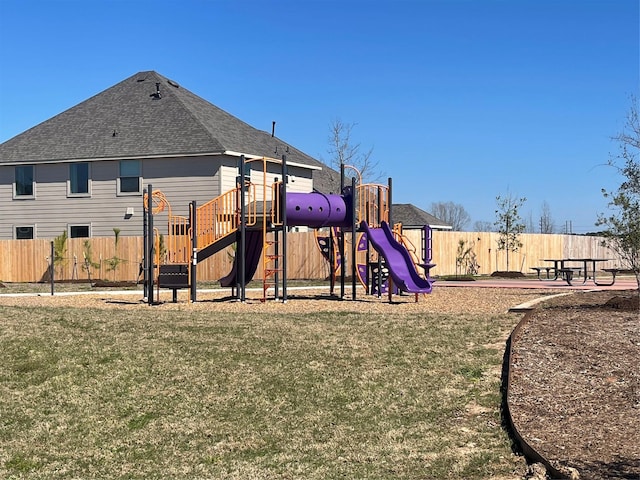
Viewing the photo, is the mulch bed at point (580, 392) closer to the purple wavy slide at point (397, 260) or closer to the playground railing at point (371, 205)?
the purple wavy slide at point (397, 260)

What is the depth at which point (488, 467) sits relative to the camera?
6.45 m

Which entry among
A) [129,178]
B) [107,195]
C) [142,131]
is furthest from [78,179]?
[142,131]

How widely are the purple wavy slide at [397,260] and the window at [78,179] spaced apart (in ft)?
53.7

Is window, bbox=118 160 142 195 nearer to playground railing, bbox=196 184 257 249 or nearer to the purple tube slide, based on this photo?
playground railing, bbox=196 184 257 249

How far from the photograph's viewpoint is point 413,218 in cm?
4788

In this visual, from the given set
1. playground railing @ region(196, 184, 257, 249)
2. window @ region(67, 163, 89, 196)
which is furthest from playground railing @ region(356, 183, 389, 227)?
window @ region(67, 163, 89, 196)

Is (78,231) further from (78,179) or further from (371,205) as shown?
(371,205)

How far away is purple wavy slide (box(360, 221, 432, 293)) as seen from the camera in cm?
1717

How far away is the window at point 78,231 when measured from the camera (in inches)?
1233

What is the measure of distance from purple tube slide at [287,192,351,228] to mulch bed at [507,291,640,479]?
765 centimetres

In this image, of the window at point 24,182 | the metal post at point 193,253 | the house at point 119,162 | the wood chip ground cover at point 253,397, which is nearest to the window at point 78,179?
the house at point 119,162

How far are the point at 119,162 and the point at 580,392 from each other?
25547mm

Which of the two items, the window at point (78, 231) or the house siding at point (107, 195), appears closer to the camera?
the house siding at point (107, 195)

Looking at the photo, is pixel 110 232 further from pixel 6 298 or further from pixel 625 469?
pixel 625 469
